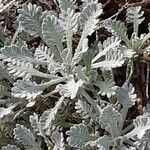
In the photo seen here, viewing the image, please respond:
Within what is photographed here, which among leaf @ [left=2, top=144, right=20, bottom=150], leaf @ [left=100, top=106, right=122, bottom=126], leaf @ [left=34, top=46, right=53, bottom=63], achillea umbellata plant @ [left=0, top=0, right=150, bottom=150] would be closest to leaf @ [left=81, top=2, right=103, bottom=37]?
achillea umbellata plant @ [left=0, top=0, right=150, bottom=150]

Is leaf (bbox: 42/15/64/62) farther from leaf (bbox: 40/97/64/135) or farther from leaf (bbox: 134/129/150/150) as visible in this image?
leaf (bbox: 134/129/150/150)

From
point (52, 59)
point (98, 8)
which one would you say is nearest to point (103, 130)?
point (52, 59)

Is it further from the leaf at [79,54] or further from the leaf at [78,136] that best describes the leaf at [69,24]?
the leaf at [78,136]

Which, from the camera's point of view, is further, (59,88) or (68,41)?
(68,41)

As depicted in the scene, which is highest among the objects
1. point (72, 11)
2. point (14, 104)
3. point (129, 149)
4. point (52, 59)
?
point (72, 11)

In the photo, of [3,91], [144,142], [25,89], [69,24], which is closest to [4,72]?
[3,91]

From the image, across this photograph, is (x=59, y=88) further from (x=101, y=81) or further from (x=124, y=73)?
(x=124, y=73)

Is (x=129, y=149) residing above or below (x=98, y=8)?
below
